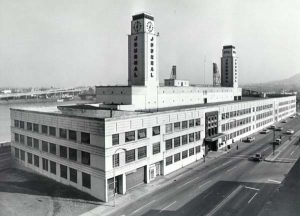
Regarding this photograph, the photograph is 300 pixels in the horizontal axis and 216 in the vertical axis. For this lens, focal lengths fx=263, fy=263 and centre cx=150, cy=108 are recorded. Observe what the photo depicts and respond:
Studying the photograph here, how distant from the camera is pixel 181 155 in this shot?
193 ft

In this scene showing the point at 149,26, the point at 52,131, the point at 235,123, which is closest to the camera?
the point at 52,131

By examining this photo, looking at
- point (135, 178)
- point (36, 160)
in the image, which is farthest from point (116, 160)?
point (36, 160)

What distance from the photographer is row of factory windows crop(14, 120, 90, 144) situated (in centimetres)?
4453

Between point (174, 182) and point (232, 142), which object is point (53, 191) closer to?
point (174, 182)

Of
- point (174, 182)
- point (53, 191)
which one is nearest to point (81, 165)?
point (53, 191)

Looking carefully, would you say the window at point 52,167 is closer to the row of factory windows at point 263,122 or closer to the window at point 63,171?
the window at point 63,171

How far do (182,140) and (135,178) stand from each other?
16.5 meters

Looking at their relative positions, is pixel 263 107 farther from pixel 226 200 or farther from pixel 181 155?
pixel 226 200

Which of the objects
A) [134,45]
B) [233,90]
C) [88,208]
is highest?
[134,45]

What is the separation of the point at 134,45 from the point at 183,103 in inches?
1013

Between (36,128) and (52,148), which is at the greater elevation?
(36,128)

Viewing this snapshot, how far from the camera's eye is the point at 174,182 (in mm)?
49500

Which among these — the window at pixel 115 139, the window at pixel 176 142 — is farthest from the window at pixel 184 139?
the window at pixel 115 139

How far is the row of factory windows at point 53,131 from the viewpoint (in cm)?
4453
